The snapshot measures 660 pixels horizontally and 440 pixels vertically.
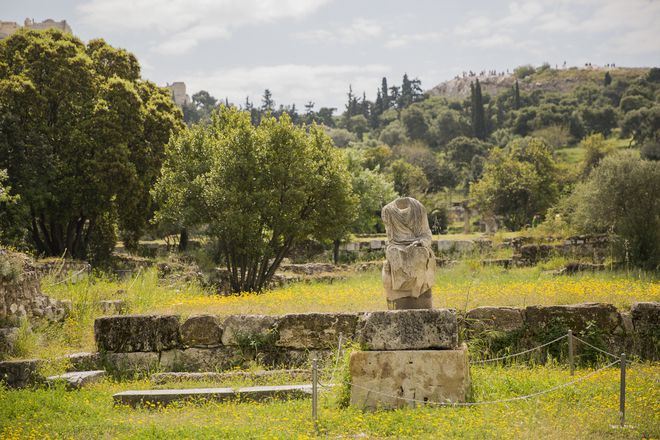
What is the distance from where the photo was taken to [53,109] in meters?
26.0

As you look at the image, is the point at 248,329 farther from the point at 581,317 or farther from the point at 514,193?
the point at 514,193

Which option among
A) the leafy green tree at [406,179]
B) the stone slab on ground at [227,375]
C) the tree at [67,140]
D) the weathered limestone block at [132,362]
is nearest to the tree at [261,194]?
the tree at [67,140]

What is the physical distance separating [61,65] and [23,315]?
15.6m

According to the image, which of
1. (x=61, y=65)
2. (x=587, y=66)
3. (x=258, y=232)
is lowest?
(x=258, y=232)

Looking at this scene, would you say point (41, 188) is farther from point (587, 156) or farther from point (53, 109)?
point (587, 156)

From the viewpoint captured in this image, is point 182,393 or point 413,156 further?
point 413,156

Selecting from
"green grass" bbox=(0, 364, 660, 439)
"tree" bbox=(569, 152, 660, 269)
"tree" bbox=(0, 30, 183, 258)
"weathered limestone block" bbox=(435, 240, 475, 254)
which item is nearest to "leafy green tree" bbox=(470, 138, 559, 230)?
"weathered limestone block" bbox=(435, 240, 475, 254)

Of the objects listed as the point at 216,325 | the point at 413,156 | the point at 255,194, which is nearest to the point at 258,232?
the point at 255,194

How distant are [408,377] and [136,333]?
573cm

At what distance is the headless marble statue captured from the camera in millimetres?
9781

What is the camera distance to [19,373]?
11094 millimetres

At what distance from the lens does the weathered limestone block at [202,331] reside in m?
12.4

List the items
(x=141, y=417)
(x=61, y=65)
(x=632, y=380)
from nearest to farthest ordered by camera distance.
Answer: (x=141, y=417), (x=632, y=380), (x=61, y=65)

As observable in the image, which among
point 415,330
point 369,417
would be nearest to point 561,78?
point 415,330
